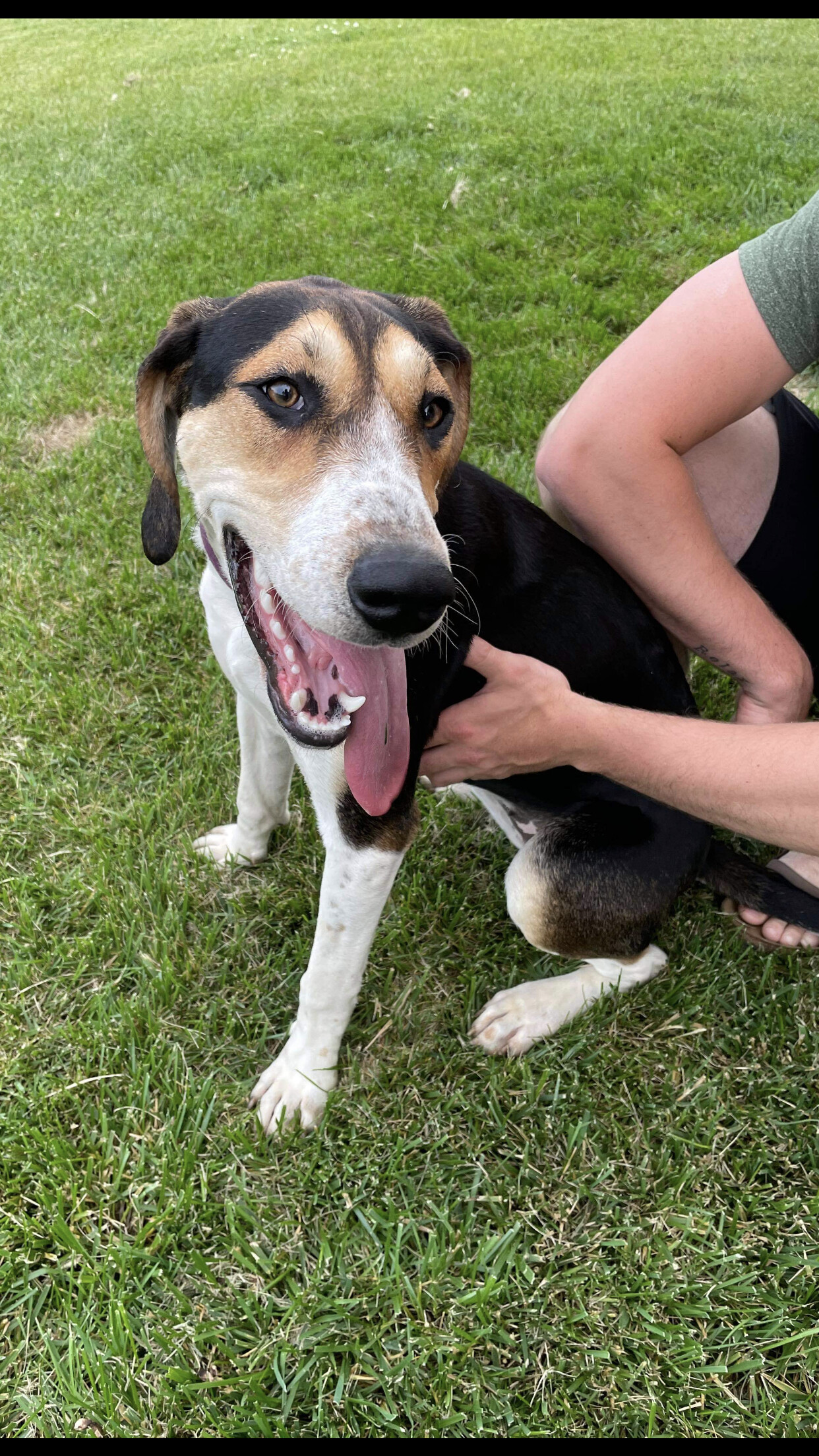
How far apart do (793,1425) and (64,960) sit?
236cm

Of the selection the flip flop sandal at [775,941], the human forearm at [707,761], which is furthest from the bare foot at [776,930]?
the human forearm at [707,761]

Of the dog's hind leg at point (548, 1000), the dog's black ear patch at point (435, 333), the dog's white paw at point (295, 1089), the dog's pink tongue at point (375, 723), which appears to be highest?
the dog's black ear patch at point (435, 333)

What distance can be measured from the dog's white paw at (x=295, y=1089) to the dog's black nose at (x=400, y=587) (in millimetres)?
1441

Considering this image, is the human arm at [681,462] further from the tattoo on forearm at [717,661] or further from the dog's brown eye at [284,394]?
the dog's brown eye at [284,394]

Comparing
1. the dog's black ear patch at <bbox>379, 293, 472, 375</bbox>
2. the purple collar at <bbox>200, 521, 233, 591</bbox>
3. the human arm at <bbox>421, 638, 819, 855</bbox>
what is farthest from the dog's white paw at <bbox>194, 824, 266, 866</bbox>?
the dog's black ear patch at <bbox>379, 293, 472, 375</bbox>

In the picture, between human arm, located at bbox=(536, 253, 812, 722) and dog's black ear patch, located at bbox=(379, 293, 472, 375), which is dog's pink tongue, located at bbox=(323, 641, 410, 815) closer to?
dog's black ear patch, located at bbox=(379, 293, 472, 375)

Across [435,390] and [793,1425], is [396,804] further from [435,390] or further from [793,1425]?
[793,1425]

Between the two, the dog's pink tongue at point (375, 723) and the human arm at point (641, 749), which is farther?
the human arm at point (641, 749)

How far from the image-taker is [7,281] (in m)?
6.90

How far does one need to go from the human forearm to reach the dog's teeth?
637 millimetres

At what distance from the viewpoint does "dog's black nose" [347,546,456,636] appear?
5.99ft

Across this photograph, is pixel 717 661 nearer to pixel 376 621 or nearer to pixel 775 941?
pixel 775 941

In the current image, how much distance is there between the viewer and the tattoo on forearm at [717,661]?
3.24 m
